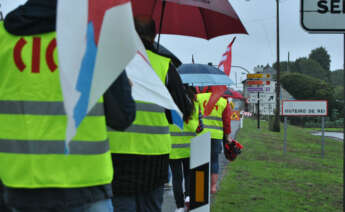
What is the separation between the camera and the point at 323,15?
338 cm

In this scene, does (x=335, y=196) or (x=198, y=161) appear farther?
(x=335, y=196)

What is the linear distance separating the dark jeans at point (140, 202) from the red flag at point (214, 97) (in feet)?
10.4

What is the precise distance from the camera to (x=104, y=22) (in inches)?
70.4

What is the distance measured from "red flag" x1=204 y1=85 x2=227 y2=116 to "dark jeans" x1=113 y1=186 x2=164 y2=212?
10.4 ft

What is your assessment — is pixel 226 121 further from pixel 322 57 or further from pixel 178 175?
pixel 322 57

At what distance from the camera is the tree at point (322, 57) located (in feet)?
463

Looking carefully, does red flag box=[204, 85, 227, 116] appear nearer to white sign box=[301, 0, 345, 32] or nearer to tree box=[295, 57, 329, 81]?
white sign box=[301, 0, 345, 32]

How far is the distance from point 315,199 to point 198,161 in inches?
164

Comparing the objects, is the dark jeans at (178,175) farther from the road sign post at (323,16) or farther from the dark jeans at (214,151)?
the road sign post at (323,16)

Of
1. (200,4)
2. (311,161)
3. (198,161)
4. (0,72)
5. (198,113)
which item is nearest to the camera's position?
(0,72)

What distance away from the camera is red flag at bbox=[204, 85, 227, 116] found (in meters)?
6.42

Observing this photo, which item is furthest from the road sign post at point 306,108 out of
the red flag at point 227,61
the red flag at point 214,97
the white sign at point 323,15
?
the white sign at point 323,15

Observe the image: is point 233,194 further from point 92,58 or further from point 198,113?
point 92,58

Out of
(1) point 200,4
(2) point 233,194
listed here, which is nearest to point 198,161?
(1) point 200,4
